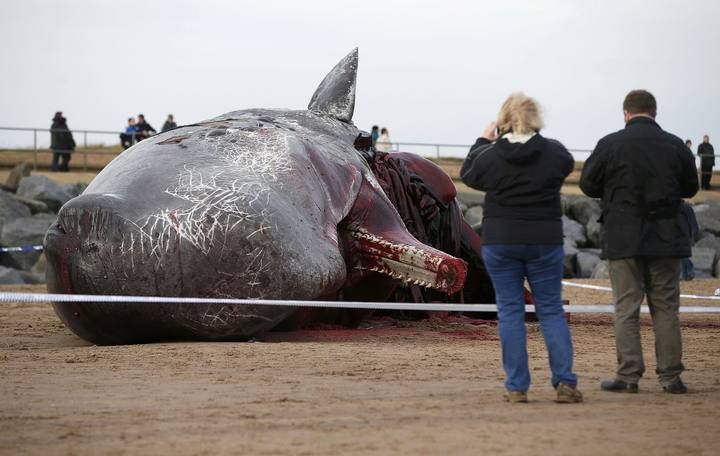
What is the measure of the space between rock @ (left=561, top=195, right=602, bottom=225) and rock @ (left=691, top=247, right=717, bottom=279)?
5112mm

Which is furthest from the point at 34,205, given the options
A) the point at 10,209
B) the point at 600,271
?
the point at 600,271

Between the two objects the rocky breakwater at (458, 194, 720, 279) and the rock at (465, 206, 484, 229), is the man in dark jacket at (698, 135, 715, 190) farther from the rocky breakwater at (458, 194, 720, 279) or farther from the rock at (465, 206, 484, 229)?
the rock at (465, 206, 484, 229)

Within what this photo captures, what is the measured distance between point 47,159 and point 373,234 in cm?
2704

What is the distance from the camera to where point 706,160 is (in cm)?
4047

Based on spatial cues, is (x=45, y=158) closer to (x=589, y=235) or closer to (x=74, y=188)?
(x=74, y=188)

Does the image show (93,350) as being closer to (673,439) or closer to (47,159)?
(673,439)

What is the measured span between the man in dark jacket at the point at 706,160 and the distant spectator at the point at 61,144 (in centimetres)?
2038

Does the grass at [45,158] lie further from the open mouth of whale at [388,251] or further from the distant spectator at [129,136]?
the open mouth of whale at [388,251]

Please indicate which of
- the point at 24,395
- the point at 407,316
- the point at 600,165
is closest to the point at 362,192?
the point at 407,316

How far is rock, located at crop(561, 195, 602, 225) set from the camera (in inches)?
1463

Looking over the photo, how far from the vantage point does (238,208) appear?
11391mm

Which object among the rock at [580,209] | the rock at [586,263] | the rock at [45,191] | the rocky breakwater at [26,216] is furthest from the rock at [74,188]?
the rock at [580,209]

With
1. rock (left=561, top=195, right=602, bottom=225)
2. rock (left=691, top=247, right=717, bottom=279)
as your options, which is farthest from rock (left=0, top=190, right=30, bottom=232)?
rock (left=691, top=247, right=717, bottom=279)

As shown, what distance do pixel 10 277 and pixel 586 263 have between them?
1505cm
